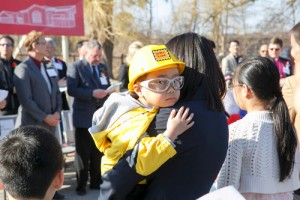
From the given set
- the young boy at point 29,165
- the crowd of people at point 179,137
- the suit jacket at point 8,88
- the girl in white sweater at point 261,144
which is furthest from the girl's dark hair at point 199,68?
the suit jacket at point 8,88

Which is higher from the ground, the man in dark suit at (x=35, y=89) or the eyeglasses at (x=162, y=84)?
the eyeglasses at (x=162, y=84)

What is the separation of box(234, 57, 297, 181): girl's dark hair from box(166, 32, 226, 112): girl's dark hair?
51 centimetres

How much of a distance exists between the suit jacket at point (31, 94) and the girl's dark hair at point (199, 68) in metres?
2.97

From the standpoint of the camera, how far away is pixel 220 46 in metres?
20.5

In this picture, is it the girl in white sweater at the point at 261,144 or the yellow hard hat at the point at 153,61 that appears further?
the girl in white sweater at the point at 261,144

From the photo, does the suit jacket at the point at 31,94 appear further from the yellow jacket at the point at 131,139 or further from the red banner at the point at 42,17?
the yellow jacket at the point at 131,139

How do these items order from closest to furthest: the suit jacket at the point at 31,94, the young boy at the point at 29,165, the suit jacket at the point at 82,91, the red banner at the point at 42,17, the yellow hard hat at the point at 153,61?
the young boy at the point at 29,165
the yellow hard hat at the point at 153,61
the suit jacket at the point at 31,94
the suit jacket at the point at 82,91
the red banner at the point at 42,17

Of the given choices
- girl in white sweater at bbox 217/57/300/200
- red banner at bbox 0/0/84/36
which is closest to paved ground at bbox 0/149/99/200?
red banner at bbox 0/0/84/36

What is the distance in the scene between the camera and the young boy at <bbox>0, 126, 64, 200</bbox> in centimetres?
150

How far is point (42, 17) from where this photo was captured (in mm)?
7027

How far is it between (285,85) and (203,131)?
5.19ft

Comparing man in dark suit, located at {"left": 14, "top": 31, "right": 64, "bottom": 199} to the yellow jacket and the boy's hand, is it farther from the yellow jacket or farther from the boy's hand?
the boy's hand

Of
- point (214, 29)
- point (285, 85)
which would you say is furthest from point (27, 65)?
point (214, 29)

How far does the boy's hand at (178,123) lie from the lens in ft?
5.11
